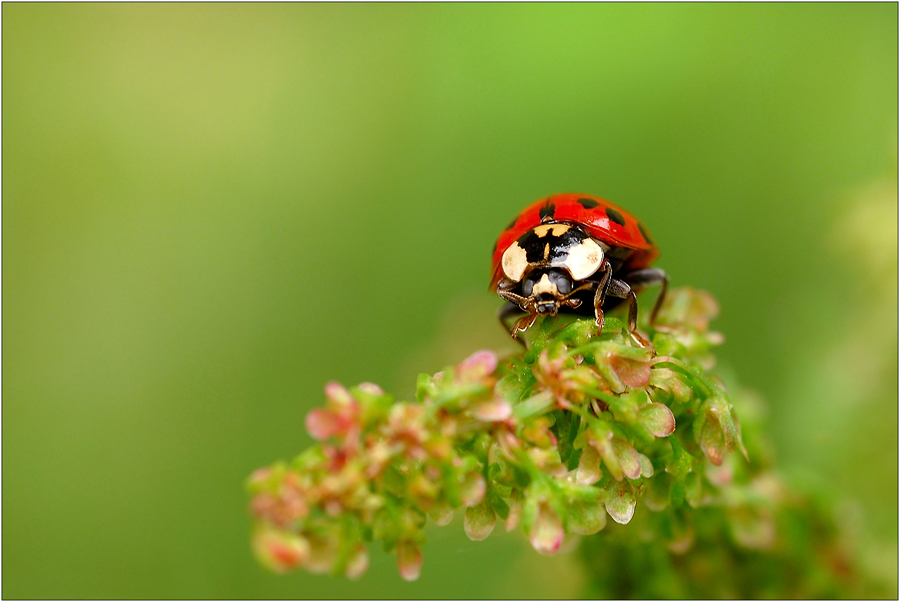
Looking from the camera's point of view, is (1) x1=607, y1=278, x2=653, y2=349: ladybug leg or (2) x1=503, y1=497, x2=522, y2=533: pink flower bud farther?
(1) x1=607, y1=278, x2=653, y2=349: ladybug leg

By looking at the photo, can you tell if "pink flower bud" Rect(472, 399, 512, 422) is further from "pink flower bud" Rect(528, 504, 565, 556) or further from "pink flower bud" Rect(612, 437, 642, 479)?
"pink flower bud" Rect(612, 437, 642, 479)

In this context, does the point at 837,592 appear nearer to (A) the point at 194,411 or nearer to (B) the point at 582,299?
(B) the point at 582,299

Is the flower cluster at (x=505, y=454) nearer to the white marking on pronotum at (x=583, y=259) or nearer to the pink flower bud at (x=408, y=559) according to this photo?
the pink flower bud at (x=408, y=559)

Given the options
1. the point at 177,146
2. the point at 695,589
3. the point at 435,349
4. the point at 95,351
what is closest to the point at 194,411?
the point at 95,351

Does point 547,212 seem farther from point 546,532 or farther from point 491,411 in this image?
point 546,532

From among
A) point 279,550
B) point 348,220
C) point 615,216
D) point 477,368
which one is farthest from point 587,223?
point 348,220

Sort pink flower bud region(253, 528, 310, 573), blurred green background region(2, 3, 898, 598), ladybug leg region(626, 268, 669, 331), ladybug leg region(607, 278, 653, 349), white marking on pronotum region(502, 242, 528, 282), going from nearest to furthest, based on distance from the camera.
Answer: pink flower bud region(253, 528, 310, 573), ladybug leg region(607, 278, 653, 349), white marking on pronotum region(502, 242, 528, 282), ladybug leg region(626, 268, 669, 331), blurred green background region(2, 3, 898, 598)

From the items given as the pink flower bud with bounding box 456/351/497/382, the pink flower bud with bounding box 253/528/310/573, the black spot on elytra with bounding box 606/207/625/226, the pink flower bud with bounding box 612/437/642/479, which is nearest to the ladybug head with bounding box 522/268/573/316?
the black spot on elytra with bounding box 606/207/625/226
